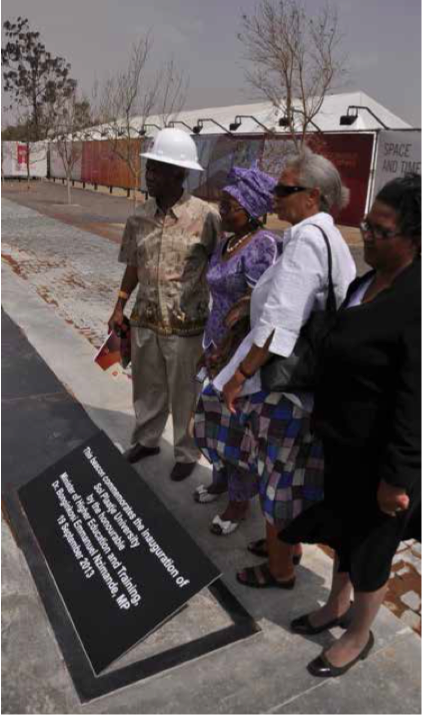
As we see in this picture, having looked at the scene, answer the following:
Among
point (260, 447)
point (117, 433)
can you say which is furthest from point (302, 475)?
point (117, 433)

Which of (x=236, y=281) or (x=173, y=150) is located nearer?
(x=236, y=281)

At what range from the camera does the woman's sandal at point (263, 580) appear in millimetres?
2385

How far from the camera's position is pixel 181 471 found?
3.17 metres

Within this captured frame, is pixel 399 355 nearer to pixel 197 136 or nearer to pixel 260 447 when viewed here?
pixel 260 447

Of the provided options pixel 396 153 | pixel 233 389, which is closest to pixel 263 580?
pixel 233 389

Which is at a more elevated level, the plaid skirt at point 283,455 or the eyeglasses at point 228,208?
the eyeglasses at point 228,208

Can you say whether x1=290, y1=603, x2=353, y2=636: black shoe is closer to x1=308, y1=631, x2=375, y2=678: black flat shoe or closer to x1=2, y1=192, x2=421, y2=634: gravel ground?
x1=308, y1=631, x2=375, y2=678: black flat shoe

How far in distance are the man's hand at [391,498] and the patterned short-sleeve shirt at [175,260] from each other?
59.2 inches

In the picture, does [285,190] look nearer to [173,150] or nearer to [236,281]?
[236,281]

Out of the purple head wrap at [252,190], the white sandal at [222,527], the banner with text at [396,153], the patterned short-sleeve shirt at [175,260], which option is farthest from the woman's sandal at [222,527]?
the banner with text at [396,153]

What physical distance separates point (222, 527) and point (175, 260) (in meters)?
1.25

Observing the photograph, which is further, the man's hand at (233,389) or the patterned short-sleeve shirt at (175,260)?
the patterned short-sleeve shirt at (175,260)

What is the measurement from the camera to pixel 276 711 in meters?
1.85

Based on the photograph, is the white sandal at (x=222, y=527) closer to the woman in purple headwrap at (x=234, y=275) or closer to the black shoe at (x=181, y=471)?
the woman in purple headwrap at (x=234, y=275)
